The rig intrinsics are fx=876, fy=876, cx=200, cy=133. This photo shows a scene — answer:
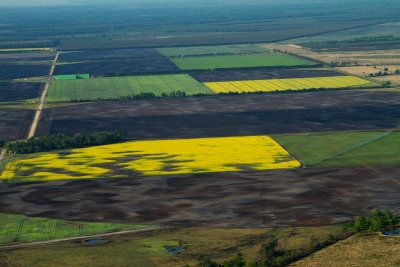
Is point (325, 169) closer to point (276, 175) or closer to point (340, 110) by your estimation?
point (276, 175)

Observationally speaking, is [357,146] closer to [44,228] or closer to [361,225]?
[361,225]

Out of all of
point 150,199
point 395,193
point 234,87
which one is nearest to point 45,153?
point 150,199

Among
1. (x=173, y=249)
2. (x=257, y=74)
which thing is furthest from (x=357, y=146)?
(x=257, y=74)

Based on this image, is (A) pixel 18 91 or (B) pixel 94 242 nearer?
(B) pixel 94 242

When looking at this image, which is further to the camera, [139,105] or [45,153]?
[139,105]

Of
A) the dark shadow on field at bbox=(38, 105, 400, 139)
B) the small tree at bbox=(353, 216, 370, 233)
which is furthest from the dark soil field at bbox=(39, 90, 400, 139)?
the small tree at bbox=(353, 216, 370, 233)

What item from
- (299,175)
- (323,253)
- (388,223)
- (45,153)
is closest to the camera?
(323,253)

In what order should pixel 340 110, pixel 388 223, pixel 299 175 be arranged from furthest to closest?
pixel 340 110
pixel 299 175
pixel 388 223

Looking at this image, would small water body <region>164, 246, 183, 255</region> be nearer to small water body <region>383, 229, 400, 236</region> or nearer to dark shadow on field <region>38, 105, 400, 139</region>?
small water body <region>383, 229, 400, 236</region>
